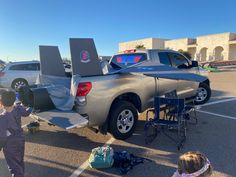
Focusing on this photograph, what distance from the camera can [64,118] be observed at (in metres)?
4.19

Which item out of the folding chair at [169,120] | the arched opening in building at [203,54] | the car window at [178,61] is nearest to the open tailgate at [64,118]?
the folding chair at [169,120]

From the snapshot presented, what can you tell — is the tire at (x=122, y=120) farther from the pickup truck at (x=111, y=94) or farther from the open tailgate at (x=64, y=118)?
the open tailgate at (x=64, y=118)

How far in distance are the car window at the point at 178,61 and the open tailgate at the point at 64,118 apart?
3871mm

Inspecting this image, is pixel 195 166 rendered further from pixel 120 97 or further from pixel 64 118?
pixel 120 97

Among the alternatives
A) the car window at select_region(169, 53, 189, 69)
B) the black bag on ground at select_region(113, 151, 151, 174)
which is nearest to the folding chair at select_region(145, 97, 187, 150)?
the black bag on ground at select_region(113, 151, 151, 174)

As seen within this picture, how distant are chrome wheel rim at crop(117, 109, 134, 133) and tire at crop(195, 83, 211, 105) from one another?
4.18 meters

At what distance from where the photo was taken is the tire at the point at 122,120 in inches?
193

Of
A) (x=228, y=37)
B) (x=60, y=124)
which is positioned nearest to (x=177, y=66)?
(x=60, y=124)

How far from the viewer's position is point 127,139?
526 centimetres

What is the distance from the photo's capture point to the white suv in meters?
13.4

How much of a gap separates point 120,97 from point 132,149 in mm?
1156

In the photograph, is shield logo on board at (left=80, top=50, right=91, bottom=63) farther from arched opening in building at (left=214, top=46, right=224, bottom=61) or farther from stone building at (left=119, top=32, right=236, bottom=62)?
arched opening in building at (left=214, top=46, right=224, bottom=61)

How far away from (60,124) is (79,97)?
64cm

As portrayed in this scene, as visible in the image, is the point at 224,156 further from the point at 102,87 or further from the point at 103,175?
the point at 102,87
